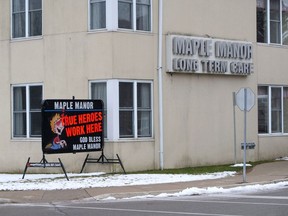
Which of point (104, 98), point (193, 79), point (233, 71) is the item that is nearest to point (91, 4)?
point (104, 98)

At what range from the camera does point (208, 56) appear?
21344 millimetres

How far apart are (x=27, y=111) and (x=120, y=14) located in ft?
16.6

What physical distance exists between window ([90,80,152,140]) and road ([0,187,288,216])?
575 centimetres

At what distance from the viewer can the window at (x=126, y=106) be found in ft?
63.8

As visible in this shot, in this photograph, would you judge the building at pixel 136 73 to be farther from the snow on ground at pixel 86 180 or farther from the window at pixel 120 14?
the snow on ground at pixel 86 180

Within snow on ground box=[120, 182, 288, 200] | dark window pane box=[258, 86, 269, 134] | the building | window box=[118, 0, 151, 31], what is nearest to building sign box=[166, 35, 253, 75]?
the building

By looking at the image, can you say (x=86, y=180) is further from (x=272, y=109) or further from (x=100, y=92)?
(x=272, y=109)

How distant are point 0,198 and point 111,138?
5.91m

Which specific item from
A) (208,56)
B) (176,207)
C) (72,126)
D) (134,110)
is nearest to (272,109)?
(208,56)

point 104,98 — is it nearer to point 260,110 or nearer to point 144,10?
point 144,10

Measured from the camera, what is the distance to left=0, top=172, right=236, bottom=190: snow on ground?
53.5ft

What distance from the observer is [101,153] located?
1952cm

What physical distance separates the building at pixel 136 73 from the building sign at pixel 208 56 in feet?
0.13

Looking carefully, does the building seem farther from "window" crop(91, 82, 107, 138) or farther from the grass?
the grass
